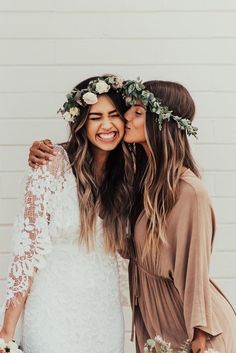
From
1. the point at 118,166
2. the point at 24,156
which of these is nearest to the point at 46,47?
the point at 24,156

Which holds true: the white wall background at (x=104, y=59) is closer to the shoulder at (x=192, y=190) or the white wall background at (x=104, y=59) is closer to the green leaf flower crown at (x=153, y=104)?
the green leaf flower crown at (x=153, y=104)

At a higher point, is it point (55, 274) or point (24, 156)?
point (24, 156)

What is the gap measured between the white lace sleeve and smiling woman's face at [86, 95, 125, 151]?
0.87 ft

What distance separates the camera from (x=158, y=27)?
10.7ft

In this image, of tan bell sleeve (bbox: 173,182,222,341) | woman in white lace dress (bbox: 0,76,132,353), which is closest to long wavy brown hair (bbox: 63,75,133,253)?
woman in white lace dress (bbox: 0,76,132,353)

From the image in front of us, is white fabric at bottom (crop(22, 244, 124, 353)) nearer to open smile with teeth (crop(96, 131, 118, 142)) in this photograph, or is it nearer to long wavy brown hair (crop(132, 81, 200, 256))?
long wavy brown hair (crop(132, 81, 200, 256))

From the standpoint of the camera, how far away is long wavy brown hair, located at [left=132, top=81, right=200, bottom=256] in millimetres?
2619

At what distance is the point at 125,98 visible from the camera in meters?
2.76

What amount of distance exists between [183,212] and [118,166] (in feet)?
1.50

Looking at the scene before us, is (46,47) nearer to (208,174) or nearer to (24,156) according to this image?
(24,156)

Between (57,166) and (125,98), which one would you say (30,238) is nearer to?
(57,166)

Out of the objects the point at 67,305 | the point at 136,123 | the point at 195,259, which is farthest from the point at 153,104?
the point at 67,305

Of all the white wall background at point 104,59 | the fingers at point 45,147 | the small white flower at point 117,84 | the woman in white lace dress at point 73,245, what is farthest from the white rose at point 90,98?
the white wall background at point 104,59

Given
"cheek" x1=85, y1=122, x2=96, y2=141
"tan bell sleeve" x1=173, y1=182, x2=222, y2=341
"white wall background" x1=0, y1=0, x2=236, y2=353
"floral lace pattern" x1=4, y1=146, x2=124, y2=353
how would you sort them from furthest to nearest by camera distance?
"white wall background" x1=0, y1=0, x2=236, y2=353 < "cheek" x1=85, y1=122, x2=96, y2=141 < "floral lace pattern" x1=4, y1=146, x2=124, y2=353 < "tan bell sleeve" x1=173, y1=182, x2=222, y2=341
